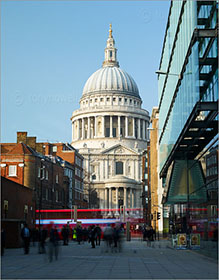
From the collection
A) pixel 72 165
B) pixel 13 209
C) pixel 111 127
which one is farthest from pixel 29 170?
pixel 111 127

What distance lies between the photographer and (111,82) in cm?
18575

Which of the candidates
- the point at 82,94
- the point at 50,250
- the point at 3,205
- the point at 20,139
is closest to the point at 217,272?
the point at 50,250

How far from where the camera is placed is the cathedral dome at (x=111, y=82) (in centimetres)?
18462

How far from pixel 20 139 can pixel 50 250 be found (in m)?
62.2

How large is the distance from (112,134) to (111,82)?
2164 cm

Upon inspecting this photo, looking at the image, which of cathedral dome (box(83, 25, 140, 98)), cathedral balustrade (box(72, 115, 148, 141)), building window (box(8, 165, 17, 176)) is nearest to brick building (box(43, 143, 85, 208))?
building window (box(8, 165, 17, 176))

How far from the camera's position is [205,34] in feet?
79.6

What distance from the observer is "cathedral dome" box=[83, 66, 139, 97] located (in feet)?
606

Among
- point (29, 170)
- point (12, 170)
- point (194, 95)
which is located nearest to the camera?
point (194, 95)

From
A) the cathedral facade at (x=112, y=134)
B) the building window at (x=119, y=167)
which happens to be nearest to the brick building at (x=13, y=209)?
the cathedral facade at (x=112, y=134)

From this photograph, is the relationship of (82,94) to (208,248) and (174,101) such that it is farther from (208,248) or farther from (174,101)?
(208,248)

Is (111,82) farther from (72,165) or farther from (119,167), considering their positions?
(72,165)

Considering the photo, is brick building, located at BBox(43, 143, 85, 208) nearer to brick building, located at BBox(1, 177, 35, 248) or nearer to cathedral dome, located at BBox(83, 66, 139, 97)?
brick building, located at BBox(1, 177, 35, 248)

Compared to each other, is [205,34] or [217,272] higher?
[205,34]
